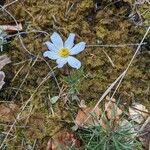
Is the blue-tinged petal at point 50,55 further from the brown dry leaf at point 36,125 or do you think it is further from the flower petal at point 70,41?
the brown dry leaf at point 36,125

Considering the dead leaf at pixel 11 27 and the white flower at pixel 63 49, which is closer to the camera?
the white flower at pixel 63 49

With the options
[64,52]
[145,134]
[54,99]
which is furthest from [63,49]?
[145,134]

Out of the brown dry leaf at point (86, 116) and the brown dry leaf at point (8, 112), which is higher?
the brown dry leaf at point (8, 112)

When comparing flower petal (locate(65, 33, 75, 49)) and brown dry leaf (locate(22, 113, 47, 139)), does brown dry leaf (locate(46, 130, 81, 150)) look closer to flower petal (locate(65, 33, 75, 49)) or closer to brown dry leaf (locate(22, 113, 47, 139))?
brown dry leaf (locate(22, 113, 47, 139))

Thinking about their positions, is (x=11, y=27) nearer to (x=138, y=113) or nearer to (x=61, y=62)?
(x=61, y=62)

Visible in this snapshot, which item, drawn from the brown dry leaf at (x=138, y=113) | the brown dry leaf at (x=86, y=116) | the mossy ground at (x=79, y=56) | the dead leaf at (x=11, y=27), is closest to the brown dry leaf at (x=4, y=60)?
the mossy ground at (x=79, y=56)

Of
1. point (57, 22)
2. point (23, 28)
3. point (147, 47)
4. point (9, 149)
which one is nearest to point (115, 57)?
point (147, 47)

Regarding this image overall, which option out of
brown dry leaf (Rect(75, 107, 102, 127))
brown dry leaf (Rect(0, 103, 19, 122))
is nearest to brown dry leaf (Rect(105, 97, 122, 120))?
brown dry leaf (Rect(75, 107, 102, 127))
